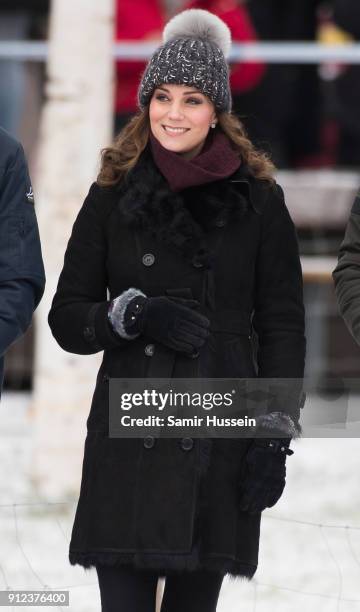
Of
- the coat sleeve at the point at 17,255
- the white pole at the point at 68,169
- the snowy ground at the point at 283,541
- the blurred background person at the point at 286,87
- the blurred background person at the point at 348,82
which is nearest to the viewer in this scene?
the coat sleeve at the point at 17,255

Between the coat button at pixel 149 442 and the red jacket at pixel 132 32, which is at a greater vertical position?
the red jacket at pixel 132 32

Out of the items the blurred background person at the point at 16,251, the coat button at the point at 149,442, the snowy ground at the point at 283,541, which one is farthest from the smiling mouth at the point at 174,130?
the snowy ground at the point at 283,541

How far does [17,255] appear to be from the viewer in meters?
3.73

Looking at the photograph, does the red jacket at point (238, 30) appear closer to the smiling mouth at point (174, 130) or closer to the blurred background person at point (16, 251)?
the smiling mouth at point (174, 130)

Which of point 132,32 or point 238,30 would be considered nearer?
point 238,30

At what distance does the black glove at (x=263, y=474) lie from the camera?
→ 3725mm

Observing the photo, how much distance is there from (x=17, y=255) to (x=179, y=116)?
0.54 m

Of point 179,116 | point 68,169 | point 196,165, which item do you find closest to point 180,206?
point 196,165

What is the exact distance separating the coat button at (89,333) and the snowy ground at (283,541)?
1.23m

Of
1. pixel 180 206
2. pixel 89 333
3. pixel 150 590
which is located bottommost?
pixel 150 590

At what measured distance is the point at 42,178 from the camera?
7.75 m

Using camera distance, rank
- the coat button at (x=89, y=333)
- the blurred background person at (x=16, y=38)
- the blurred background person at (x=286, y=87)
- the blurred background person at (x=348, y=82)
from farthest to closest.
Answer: the blurred background person at (x=16, y=38) → the blurred background person at (x=286, y=87) → the blurred background person at (x=348, y=82) → the coat button at (x=89, y=333)

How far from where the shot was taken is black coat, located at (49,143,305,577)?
3.74 m

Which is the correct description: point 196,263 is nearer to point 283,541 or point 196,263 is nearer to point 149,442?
point 149,442
